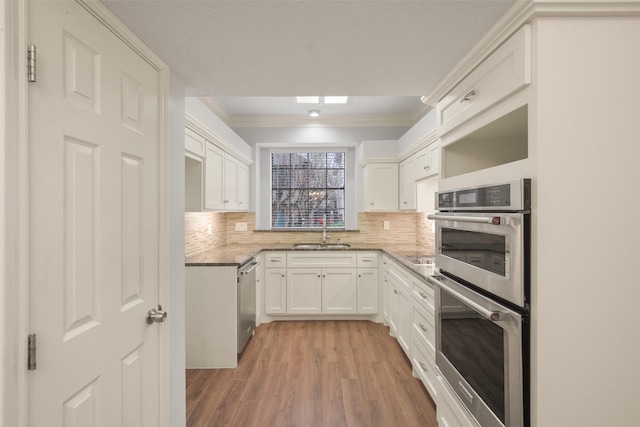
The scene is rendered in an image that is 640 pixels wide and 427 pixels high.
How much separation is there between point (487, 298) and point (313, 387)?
5.47 ft

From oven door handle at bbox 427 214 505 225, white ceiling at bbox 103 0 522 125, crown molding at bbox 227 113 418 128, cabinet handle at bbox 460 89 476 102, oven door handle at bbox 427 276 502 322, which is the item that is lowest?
oven door handle at bbox 427 276 502 322

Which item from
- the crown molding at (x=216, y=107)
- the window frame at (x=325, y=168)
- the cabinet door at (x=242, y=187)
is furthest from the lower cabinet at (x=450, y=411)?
the crown molding at (x=216, y=107)

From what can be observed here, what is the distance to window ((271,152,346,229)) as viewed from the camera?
460cm

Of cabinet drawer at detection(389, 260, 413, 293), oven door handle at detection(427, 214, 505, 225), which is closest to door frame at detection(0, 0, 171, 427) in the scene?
oven door handle at detection(427, 214, 505, 225)

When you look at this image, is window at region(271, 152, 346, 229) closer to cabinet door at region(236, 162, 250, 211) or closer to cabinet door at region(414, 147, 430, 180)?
cabinet door at region(236, 162, 250, 211)

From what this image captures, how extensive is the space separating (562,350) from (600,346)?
0.12m

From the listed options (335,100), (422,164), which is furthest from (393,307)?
(335,100)

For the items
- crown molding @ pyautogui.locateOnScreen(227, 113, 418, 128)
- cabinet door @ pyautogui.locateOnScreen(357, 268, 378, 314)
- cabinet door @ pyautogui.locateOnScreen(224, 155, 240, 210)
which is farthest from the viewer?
crown molding @ pyautogui.locateOnScreen(227, 113, 418, 128)

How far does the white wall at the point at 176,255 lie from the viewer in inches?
62.1

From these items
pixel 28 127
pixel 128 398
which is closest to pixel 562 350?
pixel 128 398

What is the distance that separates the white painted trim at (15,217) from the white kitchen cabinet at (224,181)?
190 cm

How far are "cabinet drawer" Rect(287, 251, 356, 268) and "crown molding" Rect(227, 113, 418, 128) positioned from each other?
5.50ft

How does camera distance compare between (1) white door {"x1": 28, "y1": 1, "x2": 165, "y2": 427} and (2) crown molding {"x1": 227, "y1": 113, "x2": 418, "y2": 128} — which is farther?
(2) crown molding {"x1": 227, "y1": 113, "x2": 418, "y2": 128}

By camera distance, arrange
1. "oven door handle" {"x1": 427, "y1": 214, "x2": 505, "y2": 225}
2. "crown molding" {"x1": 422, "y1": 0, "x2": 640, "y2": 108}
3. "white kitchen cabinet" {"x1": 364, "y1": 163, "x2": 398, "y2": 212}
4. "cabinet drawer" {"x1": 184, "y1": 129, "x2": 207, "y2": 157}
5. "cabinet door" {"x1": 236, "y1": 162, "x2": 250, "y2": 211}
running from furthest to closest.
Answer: "white kitchen cabinet" {"x1": 364, "y1": 163, "x2": 398, "y2": 212} < "cabinet door" {"x1": 236, "y1": 162, "x2": 250, "y2": 211} < "cabinet drawer" {"x1": 184, "y1": 129, "x2": 207, "y2": 157} < "oven door handle" {"x1": 427, "y1": 214, "x2": 505, "y2": 225} < "crown molding" {"x1": 422, "y1": 0, "x2": 640, "y2": 108}
